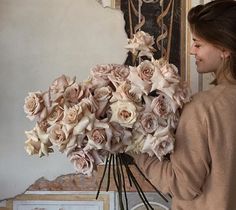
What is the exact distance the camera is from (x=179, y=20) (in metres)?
1.60

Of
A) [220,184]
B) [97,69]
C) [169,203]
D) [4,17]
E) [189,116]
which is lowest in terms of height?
[169,203]

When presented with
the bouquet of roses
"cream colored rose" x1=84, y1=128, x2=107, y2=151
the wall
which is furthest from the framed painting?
"cream colored rose" x1=84, y1=128, x2=107, y2=151

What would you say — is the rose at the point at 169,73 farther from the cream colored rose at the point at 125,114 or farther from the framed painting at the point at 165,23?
the framed painting at the point at 165,23

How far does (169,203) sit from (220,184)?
49 cm

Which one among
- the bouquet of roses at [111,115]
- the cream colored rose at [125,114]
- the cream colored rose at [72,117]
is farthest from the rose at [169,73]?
the cream colored rose at [72,117]

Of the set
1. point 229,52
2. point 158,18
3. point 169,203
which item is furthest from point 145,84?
point 169,203

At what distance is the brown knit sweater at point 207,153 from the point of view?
114 centimetres

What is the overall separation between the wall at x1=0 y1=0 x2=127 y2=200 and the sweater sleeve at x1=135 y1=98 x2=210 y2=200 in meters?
0.52

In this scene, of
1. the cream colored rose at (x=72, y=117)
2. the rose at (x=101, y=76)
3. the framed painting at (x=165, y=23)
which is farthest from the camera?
the framed painting at (x=165, y=23)

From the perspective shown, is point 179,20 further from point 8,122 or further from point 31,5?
point 8,122

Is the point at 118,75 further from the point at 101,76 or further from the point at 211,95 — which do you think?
the point at 211,95

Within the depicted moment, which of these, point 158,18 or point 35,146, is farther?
point 158,18

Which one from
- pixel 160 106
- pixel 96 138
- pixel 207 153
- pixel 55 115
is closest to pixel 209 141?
pixel 207 153

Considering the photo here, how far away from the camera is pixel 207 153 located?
1.15m
